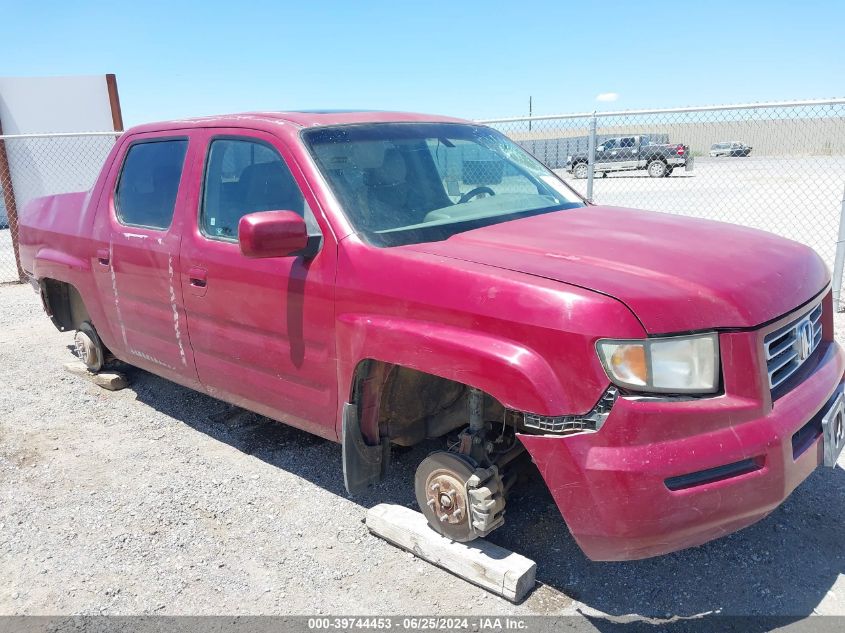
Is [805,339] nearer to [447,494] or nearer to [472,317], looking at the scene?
[472,317]

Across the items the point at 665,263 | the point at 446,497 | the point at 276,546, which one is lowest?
the point at 276,546

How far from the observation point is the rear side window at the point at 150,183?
390 cm

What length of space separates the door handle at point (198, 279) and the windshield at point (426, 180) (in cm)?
93

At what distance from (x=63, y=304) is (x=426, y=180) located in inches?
143

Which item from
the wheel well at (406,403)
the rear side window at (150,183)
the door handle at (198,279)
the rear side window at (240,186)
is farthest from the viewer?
the rear side window at (150,183)

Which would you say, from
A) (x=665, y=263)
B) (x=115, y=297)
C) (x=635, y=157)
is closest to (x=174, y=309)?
(x=115, y=297)

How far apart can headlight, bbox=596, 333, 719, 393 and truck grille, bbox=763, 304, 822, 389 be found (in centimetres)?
27

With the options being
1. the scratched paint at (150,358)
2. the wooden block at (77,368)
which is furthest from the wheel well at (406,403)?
the wooden block at (77,368)

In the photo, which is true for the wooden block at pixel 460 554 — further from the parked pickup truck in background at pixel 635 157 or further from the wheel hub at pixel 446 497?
the parked pickup truck in background at pixel 635 157

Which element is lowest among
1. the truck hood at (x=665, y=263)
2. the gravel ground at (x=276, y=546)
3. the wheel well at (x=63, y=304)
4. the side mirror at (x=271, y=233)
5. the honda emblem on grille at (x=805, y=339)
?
the gravel ground at (x=276, y=546)

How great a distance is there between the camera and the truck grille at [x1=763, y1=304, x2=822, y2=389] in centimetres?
241

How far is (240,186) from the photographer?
356cm

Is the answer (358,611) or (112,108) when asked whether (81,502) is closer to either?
(358,611)

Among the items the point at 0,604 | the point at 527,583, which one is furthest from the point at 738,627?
the point at 0,604
